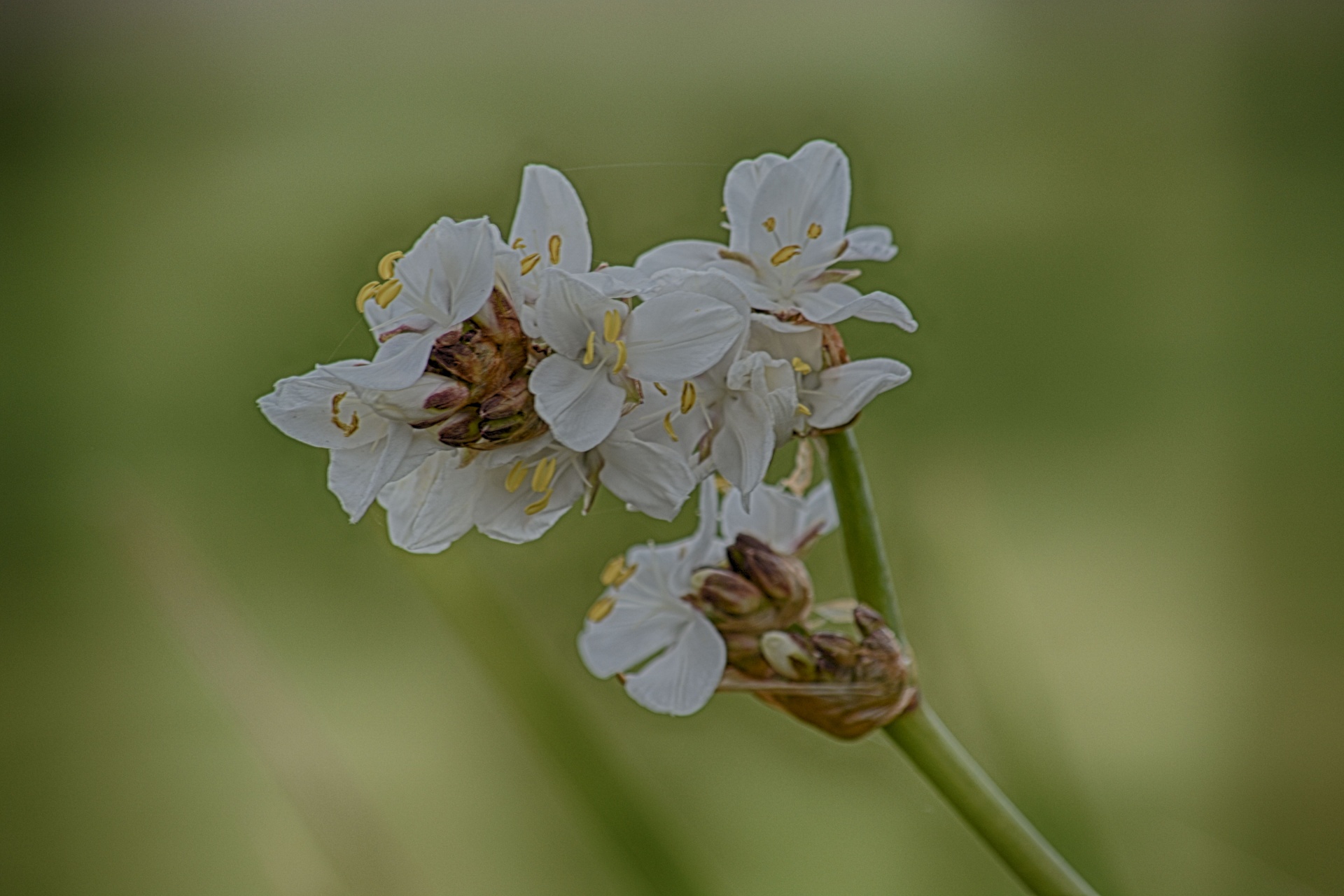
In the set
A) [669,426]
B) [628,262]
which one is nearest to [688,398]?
[669,426]

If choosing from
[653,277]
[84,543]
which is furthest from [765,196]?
[84,543]

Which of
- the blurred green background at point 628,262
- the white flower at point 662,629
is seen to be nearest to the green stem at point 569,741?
the white flower at point 662,629

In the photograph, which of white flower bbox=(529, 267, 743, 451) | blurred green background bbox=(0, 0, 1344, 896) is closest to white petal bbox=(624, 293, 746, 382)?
white flower bbox=(529, 267, 743, 451)

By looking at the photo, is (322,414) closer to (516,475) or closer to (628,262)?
(516,475)

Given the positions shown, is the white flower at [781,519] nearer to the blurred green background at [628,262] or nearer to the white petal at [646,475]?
the white petal at [646,475]

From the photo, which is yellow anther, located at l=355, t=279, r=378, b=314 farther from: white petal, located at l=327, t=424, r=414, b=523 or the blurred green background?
the blurred green background

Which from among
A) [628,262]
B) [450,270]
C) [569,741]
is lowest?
[628,262]
